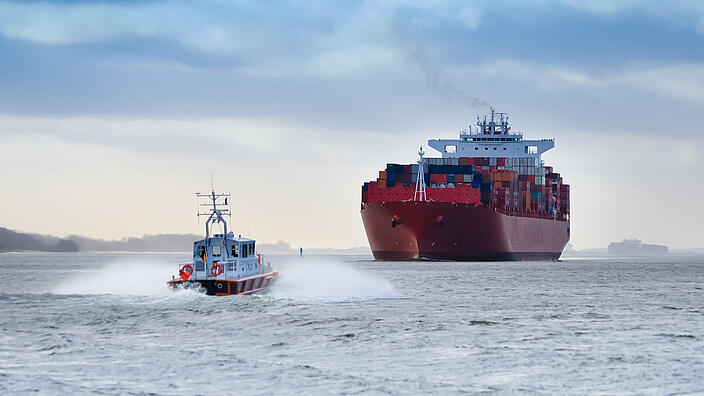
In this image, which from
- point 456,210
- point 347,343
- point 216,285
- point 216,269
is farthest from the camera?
point 456,210

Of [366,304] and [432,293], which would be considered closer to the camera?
[366,304]

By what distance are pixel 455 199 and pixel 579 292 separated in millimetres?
46059

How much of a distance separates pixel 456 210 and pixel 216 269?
187 ft

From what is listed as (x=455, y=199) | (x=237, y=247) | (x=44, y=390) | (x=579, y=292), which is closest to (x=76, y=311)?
(x=237, y=247)

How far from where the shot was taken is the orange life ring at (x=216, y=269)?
44281 mm

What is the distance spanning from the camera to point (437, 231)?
99438mm

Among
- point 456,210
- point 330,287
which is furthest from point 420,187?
point 330,287

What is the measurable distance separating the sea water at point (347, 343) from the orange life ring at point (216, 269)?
4.28ft

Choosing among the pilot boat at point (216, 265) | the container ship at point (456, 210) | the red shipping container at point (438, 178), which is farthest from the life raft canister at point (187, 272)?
the red shipping container at point (438, 178)

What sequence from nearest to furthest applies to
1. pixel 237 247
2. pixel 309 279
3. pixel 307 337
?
pixel 307 337, pixel 237 247, pixel 309 279

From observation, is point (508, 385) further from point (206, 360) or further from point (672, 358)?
point (206, 360)

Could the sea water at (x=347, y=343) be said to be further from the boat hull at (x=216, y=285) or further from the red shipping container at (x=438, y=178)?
the red shipping container at (x=438, y=178)

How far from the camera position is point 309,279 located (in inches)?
2569

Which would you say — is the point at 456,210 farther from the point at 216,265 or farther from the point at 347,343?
the point at 347,343
